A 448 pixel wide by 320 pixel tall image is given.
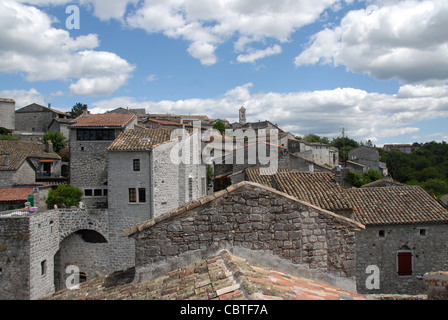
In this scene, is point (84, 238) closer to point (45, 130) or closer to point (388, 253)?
point (388, 253)

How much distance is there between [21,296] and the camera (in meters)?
17.4

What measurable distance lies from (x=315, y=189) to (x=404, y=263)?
23.5 feet

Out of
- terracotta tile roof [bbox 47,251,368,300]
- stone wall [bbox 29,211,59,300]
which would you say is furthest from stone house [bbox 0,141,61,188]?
terracotta tile roof [bbox 47,251,368,300]

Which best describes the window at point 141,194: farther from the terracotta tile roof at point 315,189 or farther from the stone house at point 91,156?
the terracotta tile roof at point 315,189

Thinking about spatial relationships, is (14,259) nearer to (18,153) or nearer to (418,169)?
(18,153)

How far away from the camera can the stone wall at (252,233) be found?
18.9 feet

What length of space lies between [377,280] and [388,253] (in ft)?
5.05

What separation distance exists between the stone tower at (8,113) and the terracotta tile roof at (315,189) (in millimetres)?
64366

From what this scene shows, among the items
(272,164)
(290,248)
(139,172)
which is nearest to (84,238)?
(139,172)

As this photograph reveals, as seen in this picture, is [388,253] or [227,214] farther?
[388,253]

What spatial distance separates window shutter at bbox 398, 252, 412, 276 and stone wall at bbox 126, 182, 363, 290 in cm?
1209

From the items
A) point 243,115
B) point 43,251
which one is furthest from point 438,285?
point 243,115

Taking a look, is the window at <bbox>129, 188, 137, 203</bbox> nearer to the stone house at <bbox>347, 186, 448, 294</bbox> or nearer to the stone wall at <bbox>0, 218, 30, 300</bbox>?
the stone wall at <bbox>0, 218, 30, 300</bbox>
